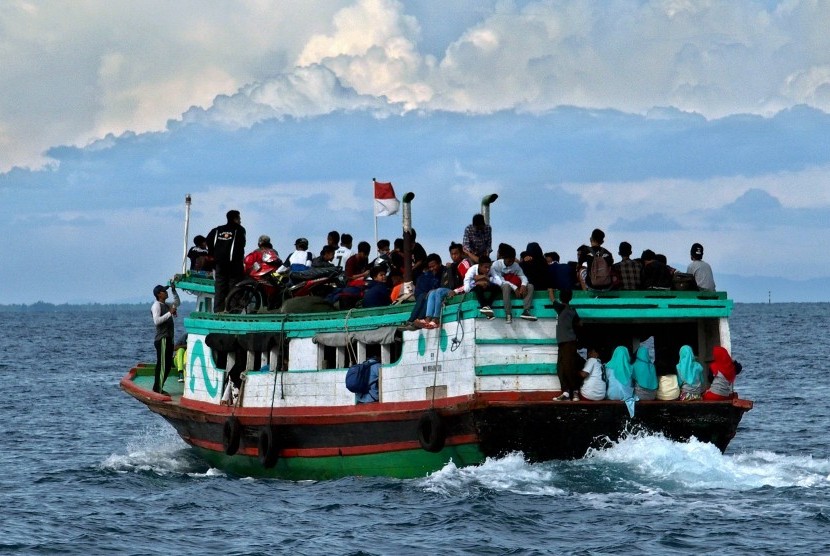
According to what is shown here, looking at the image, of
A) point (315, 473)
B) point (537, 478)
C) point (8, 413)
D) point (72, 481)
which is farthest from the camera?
point (8, 413)

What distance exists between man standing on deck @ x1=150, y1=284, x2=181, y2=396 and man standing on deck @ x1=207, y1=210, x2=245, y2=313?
178 cm

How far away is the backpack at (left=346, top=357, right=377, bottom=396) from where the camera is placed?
21.0 m

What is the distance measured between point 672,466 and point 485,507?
2.84 m

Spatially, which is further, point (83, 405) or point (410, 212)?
point (83, 405)

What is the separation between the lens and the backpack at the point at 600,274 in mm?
19766

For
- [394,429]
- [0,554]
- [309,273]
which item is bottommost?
[0,554]

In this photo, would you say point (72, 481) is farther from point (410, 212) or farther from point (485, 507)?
point (485, 507)

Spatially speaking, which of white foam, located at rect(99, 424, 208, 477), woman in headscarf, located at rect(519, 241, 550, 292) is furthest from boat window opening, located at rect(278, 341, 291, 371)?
woman in headscarf, located at rect(519, 241, 550, 292)

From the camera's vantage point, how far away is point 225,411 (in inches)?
921

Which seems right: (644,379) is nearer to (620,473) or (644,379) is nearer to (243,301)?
(620,473)

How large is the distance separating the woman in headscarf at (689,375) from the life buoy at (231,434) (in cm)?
731

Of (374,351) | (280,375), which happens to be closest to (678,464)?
(374,351)

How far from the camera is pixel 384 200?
2517 centimetres

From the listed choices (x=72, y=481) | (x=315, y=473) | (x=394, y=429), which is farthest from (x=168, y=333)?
(x=394, y=429)
